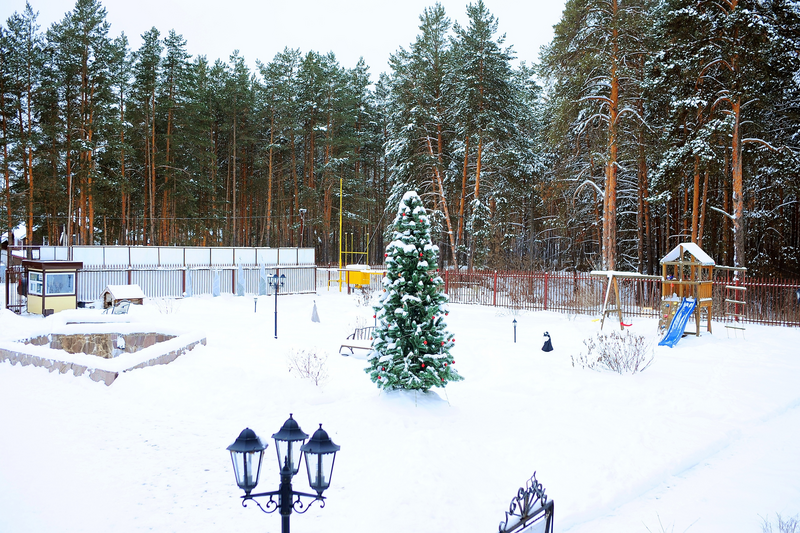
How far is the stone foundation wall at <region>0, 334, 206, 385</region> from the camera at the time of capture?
8859 mm

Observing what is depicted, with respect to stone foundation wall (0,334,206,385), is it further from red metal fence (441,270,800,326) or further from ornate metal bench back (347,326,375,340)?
red metal fence (441,270,800,326)

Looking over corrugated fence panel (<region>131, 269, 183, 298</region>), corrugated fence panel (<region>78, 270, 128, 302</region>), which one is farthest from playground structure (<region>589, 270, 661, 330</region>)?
corrugated fence panel (<region>78, 270, 128, 302</region>)

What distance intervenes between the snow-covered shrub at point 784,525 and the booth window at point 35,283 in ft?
61.1

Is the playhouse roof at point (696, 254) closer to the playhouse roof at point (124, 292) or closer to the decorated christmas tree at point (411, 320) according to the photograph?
the decorated christmas tree at point (411, 320)

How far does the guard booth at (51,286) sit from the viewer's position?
1648 centimetres

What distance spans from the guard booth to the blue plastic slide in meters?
17.1

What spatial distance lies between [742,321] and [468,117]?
54.4 ft

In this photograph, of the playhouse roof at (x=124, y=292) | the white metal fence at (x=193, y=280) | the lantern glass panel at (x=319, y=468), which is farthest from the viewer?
the white metal fence at (x=193, y=280)

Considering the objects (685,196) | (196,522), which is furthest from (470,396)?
(685,196)

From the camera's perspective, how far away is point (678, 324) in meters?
13.4

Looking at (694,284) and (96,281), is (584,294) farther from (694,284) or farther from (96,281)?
(96,281)

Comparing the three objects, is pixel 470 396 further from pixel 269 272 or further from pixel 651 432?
pixel 269 272

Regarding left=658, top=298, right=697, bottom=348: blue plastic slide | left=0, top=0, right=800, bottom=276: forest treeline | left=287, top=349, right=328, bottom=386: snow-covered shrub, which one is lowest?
left=287, top=349, right=328, bottom=386: snow-covered shrub

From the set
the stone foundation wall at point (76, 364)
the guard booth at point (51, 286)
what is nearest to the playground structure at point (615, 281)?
the stone foundation wall at point (76, 364)
